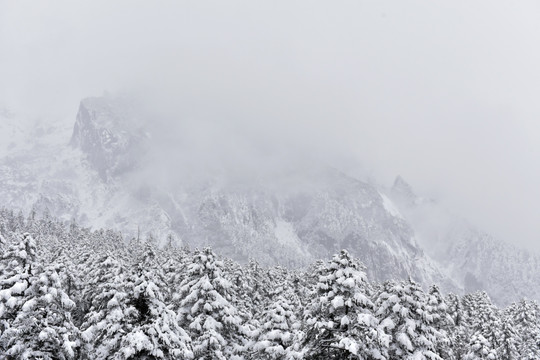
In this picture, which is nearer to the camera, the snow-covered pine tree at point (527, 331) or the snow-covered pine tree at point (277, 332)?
the snow-covered pine tree at point (277, 332)

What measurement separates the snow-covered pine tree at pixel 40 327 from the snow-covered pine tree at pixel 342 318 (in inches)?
522

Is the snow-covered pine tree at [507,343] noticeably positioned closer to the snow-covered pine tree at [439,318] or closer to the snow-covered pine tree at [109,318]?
the snow-covered pine tree at [439,318]

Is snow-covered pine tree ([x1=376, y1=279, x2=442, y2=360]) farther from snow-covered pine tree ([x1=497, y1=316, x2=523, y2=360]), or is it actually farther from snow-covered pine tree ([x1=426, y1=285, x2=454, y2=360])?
snow-covered pine tree ([x1=497, y1=316, x2=523, y2=360])

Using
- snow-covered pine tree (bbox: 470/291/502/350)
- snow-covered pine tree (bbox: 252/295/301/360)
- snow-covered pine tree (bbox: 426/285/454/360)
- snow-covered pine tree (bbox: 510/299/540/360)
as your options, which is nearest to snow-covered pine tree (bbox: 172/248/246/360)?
snow-covered pine tree (bbox: 252/295/301/360)

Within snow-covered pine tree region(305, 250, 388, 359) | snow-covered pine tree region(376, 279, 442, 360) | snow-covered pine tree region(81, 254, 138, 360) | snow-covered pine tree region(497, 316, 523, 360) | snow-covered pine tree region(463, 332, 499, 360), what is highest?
snow-covered pine tree region(305, 250, 388, 359)

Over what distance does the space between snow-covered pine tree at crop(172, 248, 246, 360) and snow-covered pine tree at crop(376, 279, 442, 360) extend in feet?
32.4

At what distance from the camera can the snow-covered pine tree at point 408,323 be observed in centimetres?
2764

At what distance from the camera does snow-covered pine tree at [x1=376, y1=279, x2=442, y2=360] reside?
90.7 ft

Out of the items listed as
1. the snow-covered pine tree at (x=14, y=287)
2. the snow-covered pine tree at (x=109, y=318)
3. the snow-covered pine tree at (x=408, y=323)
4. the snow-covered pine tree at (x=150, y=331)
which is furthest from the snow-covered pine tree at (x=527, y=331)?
the snow-covered pine tree at (x=14, y=287)

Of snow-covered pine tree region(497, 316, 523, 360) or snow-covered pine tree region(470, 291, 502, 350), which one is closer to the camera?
snow-covered pine tree region(470, 291, 502, 350)

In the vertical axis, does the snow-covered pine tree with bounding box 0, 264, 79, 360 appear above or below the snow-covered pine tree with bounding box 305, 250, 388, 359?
below

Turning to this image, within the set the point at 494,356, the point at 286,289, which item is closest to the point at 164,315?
the point at 286,289

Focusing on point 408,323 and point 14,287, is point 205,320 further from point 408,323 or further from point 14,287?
point 408,323

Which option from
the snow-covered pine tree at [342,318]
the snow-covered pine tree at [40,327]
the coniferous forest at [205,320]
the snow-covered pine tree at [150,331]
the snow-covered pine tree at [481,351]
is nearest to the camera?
the snow-covered pine tree at [150,331]
